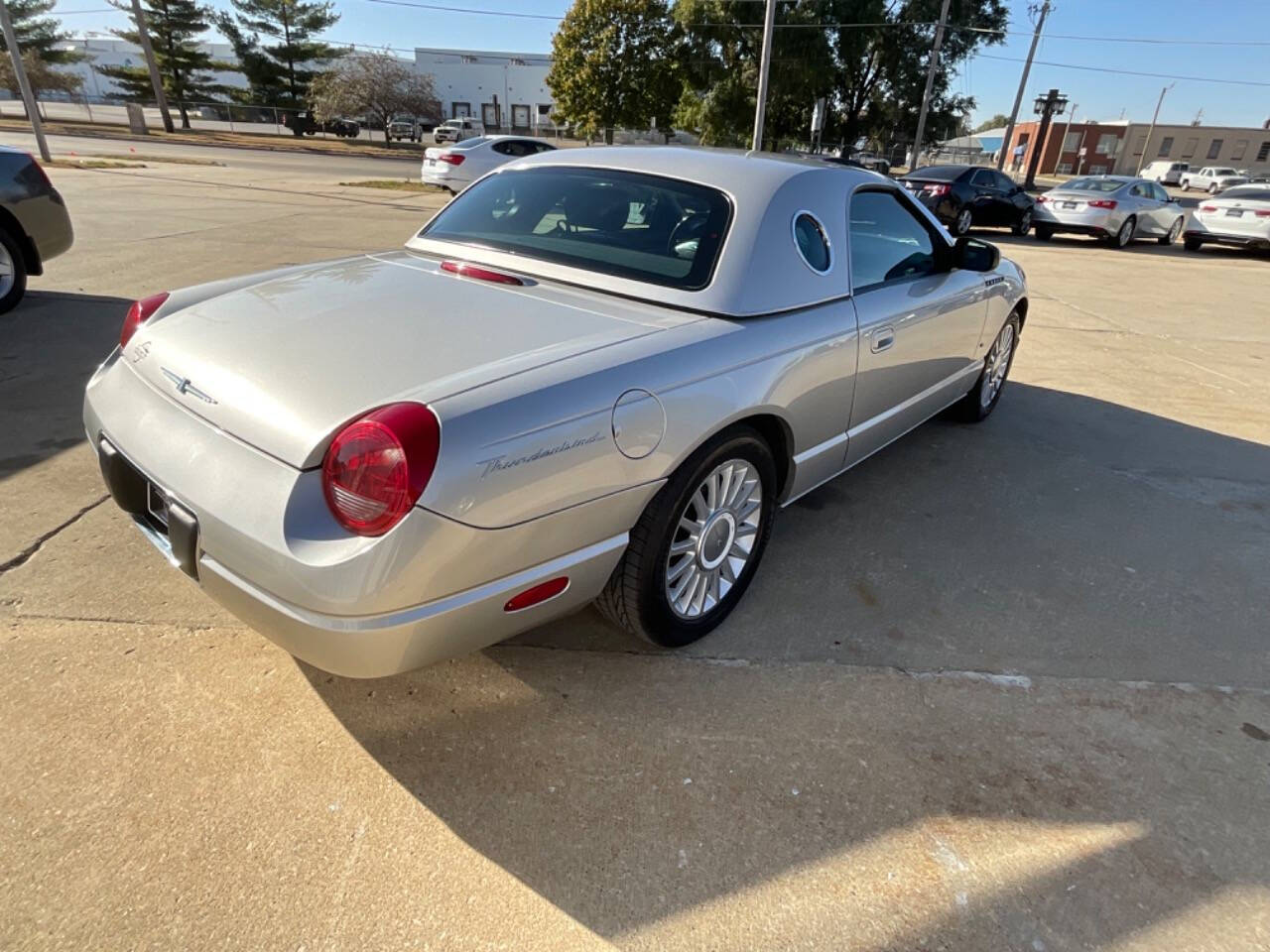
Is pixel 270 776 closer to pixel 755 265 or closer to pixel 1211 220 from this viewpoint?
pixel 755 265

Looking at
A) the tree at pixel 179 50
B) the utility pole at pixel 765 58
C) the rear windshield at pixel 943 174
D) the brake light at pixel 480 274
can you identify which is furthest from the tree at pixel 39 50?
the brake light at pixel 480 274

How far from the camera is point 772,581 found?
3178 millimetres

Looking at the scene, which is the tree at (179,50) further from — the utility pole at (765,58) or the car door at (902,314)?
the car door at (902,314)

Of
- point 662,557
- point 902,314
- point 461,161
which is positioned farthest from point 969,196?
point 662,557

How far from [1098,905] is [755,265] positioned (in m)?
2.07

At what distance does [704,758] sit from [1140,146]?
3575 inches

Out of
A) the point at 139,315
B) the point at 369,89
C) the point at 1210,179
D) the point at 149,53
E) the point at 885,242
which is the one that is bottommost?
the point at 1210,179

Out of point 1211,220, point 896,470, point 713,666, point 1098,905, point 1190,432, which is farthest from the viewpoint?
point 1211,220

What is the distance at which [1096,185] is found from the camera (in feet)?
53.7

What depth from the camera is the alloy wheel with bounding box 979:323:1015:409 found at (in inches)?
193

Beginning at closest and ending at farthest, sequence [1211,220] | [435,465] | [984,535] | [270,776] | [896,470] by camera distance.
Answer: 1. [435,465]
2. [270,776]
3. [984,535]
4. [896,470]
5. [1211,220]

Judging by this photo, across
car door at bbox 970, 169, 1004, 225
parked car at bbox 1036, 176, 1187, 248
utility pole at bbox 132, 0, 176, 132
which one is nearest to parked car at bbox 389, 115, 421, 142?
utility pole at bbox 132, 0, 176, 132

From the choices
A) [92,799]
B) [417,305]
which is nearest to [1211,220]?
[417,305]

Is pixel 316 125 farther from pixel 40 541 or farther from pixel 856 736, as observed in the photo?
pixel 856 736
